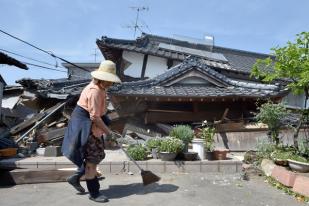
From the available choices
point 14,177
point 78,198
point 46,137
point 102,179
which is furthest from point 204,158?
point 46,137

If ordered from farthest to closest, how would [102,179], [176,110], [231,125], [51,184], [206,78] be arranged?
[206,78] → [176,110] → [231,125] → [102,179] → [51,184]

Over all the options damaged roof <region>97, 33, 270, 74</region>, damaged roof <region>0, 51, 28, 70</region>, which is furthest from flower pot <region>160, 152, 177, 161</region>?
damaged roof <region>97, 33, 270, 74</region>

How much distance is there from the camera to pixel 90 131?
492 centimetres

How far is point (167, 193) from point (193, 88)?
7.00 m

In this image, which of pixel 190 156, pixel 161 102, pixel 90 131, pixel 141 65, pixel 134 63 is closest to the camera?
pixel 90 131

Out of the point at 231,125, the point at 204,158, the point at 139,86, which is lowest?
the point at 204,158

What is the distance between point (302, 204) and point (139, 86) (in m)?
7.25

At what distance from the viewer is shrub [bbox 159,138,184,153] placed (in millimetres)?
6793

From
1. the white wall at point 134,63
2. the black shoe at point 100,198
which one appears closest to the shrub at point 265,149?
the black shoe at point 100,198

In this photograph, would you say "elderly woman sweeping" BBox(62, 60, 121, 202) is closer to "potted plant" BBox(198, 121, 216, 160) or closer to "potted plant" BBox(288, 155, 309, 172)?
"potted plant" BBox(198, 121, 216, 160)

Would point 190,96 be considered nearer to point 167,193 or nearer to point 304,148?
point 304,148

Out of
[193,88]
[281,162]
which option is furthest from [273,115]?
[193,88]

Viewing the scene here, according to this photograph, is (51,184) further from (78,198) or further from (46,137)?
(46,137)

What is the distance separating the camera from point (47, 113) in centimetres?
1142
